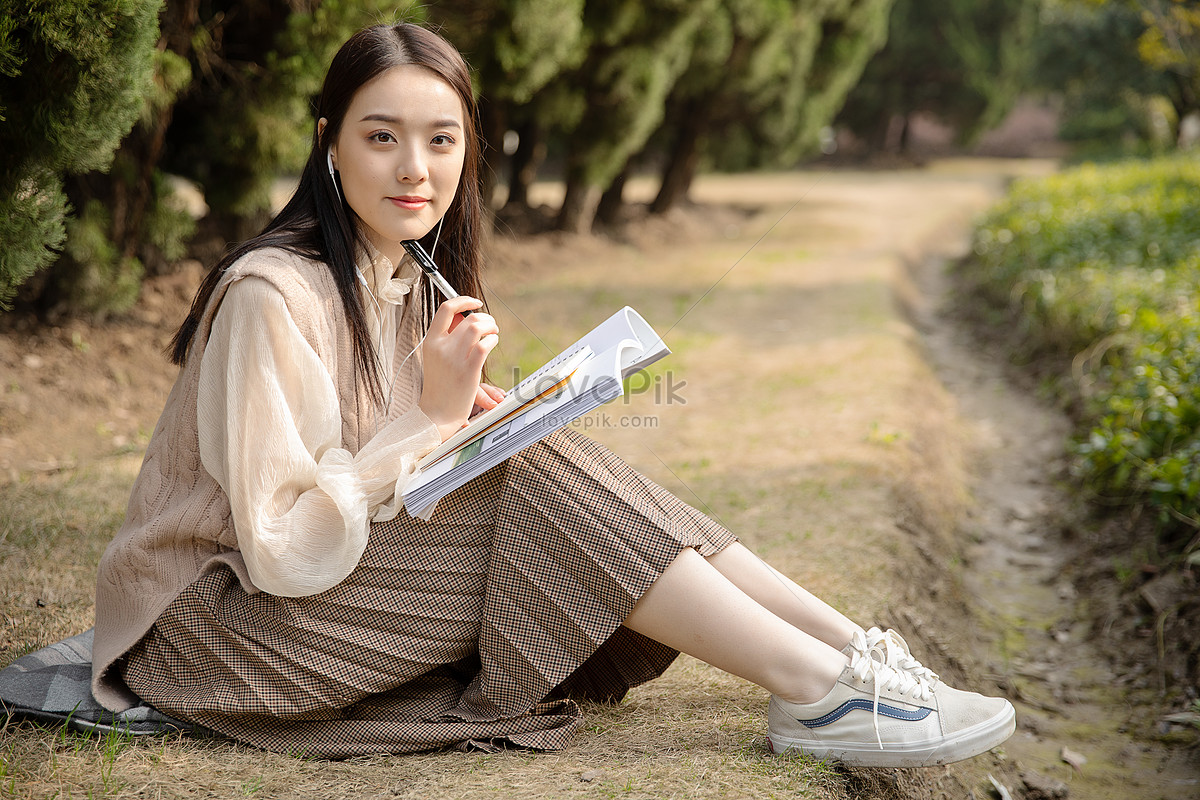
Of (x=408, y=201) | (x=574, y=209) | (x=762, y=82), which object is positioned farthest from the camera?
(x=762, y=82)

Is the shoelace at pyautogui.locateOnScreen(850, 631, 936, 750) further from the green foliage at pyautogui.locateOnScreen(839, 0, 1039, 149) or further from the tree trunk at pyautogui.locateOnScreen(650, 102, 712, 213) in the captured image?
the green foliage at pyautogui.locateOnScreen(839, 0, 1039, 149)

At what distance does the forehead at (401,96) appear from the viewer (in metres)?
1.86

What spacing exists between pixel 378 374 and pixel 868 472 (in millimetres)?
2479

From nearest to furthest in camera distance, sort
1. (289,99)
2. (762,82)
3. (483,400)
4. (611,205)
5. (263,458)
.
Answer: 1. (263,458)
2. (483,400)
3. (289,99)
4. (762,82)
5. (611,205)

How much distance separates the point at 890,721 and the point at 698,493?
1929 millimetres

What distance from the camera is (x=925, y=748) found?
1.86 meters

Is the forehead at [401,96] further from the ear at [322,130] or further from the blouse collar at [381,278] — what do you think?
the blouse collar at [381,278]

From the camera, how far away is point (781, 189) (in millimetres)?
15875

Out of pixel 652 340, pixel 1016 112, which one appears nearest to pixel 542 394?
pixel 652 340

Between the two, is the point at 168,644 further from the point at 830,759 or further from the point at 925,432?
the point at 925,432

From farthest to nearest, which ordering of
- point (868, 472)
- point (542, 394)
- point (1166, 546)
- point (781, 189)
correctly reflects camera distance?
point (781, 189)
point (868, 472)
point (1166, 546)
point (542, 394)

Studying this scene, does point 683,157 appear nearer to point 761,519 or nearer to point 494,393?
point 761,519

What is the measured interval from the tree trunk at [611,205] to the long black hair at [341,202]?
8.30m

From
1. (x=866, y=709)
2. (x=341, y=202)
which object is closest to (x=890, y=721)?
(x=866, y=709)
